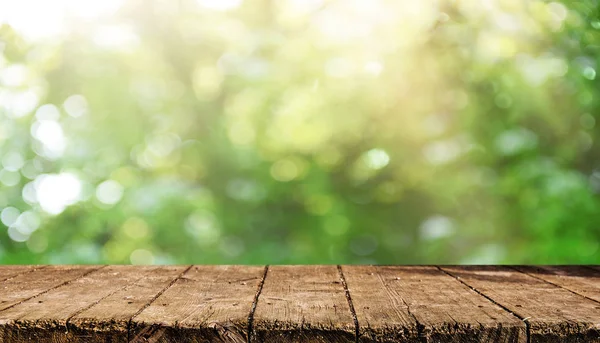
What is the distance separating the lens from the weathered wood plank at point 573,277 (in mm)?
1312

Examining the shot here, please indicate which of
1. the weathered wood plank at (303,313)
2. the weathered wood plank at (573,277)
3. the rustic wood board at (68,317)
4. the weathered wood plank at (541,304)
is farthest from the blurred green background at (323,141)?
the rustic wood board at (68,317)

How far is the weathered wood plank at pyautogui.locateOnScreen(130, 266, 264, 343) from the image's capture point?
0.94 meters

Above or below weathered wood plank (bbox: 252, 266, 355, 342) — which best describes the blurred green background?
above

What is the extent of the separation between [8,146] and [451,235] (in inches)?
87.1

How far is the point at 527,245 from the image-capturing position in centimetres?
318

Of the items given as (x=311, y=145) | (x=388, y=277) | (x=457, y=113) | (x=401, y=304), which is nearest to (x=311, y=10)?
(x=311, y=145)

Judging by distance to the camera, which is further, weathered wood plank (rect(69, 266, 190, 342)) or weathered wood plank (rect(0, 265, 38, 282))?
weathered wood plank (rect(0, 265, 38, 282))

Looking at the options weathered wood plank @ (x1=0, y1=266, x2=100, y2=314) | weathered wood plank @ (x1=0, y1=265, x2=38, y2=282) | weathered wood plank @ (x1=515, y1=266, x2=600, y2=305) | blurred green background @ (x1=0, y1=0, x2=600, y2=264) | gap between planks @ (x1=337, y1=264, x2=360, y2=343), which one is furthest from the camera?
blurred green background @ (x1=0, y1=0, x2=600, y2=264)

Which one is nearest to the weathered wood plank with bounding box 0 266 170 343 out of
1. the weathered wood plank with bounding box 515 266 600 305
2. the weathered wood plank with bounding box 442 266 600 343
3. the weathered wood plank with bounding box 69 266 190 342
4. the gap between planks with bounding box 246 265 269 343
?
the weathered wood plank with bounding box 69 266 190 342

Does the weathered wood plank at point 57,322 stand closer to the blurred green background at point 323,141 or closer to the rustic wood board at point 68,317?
the rustic wood board at point 68,317

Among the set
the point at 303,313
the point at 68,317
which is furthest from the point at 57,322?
the point at 303,313

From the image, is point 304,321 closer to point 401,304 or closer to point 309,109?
point 401,304

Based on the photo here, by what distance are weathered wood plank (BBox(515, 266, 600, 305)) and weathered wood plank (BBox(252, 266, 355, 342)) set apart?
48 centimetres

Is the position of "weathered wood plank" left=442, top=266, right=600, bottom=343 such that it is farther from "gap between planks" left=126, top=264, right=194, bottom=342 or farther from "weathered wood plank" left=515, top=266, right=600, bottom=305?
"gap between planks" left=126, top=264, right=194, bottom=342
